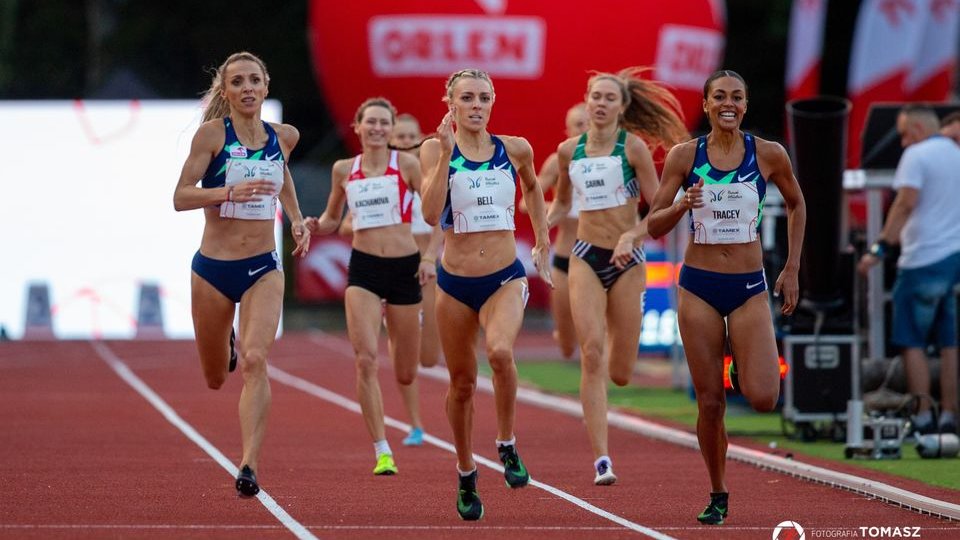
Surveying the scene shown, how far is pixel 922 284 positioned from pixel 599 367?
170 inches

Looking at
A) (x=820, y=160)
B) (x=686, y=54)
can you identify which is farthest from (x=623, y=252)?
(x=686, y=54)

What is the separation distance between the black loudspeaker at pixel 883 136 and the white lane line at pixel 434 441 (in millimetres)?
4761

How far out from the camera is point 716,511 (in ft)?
30.4

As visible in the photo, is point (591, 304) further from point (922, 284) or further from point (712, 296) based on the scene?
point (922, 284)

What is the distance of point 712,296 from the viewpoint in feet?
30.5

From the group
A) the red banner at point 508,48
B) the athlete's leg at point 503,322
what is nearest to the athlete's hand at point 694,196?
the athlete's leg at point 503,322

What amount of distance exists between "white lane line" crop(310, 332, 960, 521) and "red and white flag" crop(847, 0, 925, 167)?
49.3 feet

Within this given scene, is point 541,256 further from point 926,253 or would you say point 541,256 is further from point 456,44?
point 456,44

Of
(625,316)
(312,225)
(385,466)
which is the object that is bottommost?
(385,466)

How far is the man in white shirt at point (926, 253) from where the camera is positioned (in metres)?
14.6

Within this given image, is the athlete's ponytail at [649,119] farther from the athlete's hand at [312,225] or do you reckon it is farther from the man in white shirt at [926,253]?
the man in white shirt at [926,253]

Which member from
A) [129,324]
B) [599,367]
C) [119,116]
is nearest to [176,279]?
[129,324]

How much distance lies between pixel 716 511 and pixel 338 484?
2905 mm

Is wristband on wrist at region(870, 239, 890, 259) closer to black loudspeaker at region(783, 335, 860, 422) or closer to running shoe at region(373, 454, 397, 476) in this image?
black loudspeaker at region(783, 335, 860, 422)
